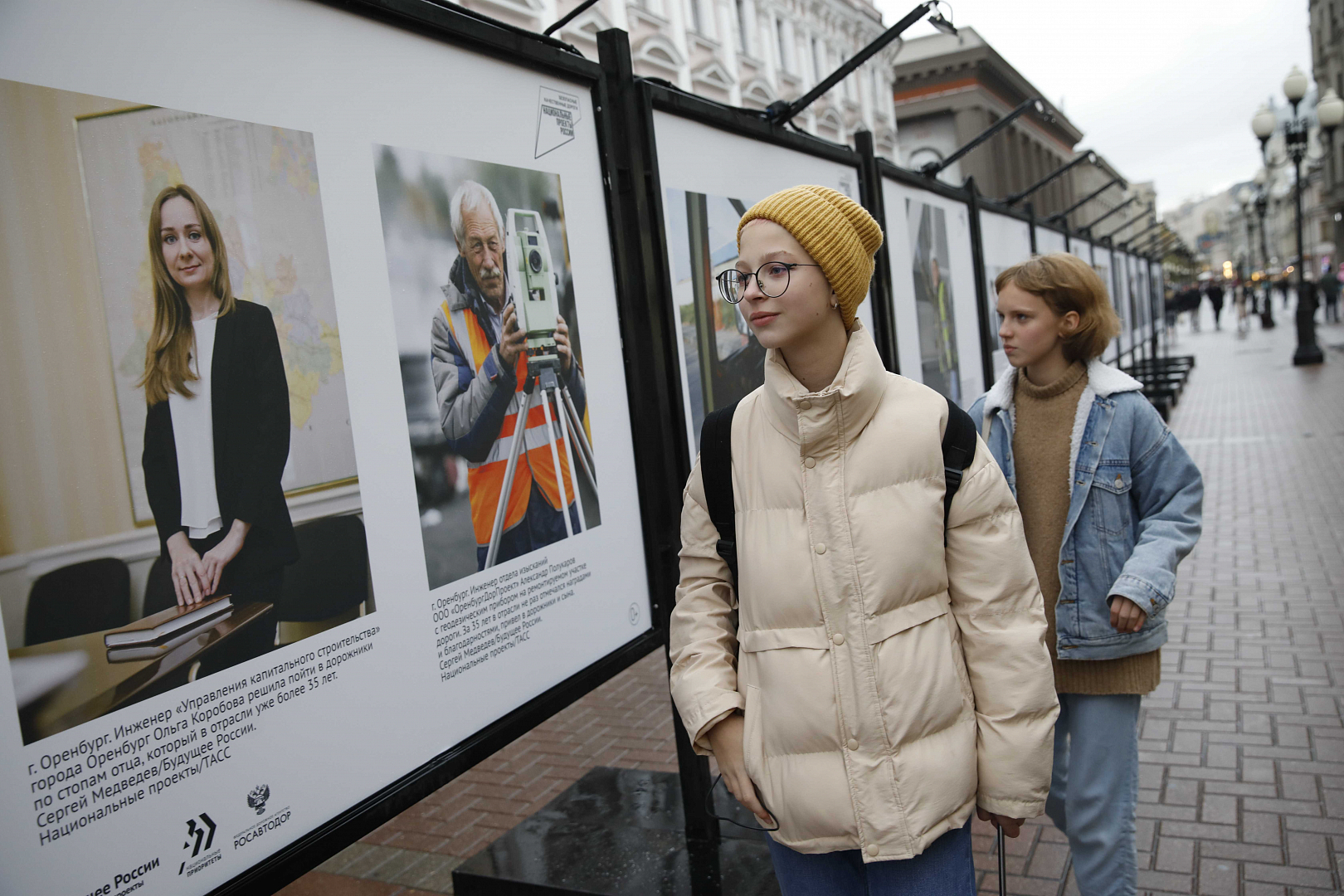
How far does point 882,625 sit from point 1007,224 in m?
6.94

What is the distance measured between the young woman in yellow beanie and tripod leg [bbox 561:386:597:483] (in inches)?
31.9

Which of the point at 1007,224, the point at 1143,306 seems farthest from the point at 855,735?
the point at 1143,306

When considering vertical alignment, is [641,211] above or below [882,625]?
above

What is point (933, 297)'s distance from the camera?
5961 millimetres


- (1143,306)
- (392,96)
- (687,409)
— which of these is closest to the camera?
(392,96)

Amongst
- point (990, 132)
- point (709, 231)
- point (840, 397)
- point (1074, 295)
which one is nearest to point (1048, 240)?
point (990, 132)

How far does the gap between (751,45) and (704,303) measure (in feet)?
90.5

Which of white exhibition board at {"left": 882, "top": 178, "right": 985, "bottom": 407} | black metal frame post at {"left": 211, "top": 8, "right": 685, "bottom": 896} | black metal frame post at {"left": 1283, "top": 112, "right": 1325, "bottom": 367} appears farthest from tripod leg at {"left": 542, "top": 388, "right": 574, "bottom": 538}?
black metal frame post at {"left": 1283, "top": 112, "right": 1325, "bottom": 367}

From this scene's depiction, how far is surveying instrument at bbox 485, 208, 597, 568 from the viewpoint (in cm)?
254

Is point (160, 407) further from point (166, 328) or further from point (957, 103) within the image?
point (957, 103)

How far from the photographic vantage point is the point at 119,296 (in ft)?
5.44

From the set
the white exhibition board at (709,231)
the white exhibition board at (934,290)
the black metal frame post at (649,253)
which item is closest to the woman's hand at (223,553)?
the black metal frame post at (649,253)

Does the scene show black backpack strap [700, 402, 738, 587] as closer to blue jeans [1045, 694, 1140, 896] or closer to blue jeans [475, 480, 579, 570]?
blue jeans [475, 480, 579, 570]

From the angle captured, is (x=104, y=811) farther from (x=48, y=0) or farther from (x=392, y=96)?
(x=392, y=96)
